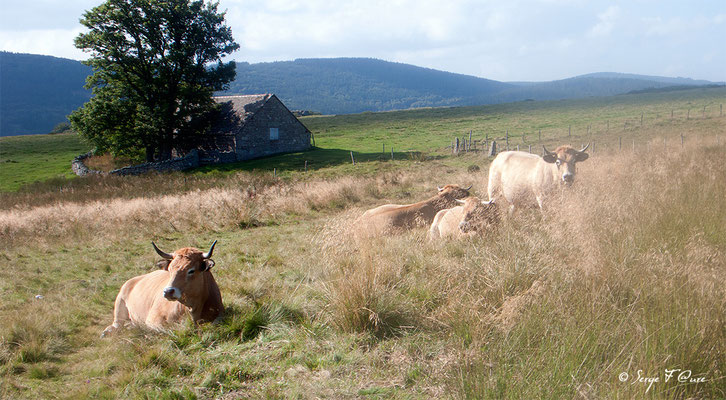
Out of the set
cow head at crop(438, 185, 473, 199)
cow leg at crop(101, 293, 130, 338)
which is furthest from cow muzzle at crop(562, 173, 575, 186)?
cow leg at crop(101, 293, 130, 338)

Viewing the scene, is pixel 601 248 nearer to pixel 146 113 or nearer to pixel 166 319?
pixel 166 319

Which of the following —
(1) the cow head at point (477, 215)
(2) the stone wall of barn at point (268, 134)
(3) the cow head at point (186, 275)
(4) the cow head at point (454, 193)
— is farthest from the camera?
(2) the stone wall of barn at point (268, 134)

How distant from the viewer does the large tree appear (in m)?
33.6

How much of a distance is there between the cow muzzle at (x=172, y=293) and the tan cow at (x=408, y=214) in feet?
11.9

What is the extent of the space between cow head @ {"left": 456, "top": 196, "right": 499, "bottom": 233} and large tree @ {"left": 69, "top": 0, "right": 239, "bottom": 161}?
108ft

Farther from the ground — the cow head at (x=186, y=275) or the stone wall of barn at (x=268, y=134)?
the stone wall of barn at (x=268, y=134)

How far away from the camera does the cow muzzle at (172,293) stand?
16.4ft

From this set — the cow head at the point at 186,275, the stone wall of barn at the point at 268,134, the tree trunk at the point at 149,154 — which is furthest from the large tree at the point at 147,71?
the cow head at the point at 186,275

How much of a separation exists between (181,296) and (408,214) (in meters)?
5.01

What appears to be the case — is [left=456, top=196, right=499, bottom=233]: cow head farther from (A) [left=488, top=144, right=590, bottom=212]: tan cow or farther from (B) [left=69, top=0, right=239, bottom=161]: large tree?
(B) [left=69, top=0, right=239, bottom=161]: large tree

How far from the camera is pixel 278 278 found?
259 inches

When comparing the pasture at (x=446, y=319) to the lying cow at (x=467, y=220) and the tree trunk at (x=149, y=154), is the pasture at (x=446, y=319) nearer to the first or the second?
the lying cow at (x=467, y=220)

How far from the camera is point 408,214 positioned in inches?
358

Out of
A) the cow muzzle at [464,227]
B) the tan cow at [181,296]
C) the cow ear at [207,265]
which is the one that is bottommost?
the tan cow at [181,296]
